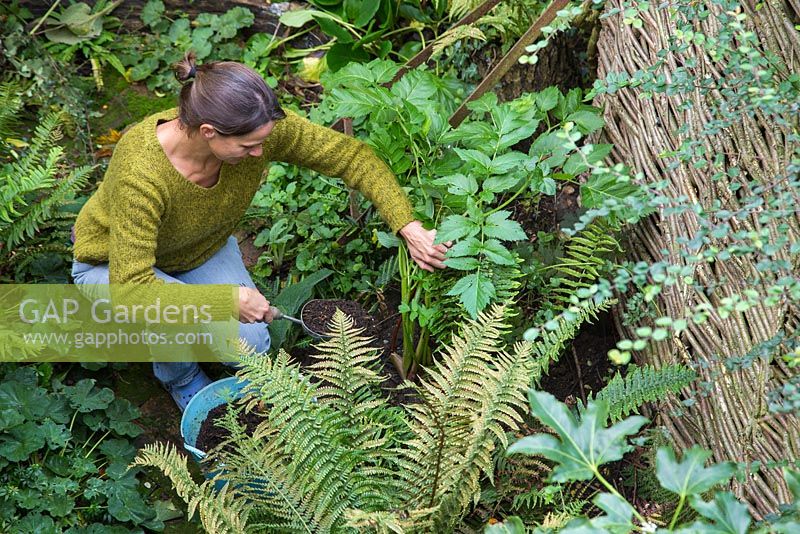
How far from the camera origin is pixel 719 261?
2.23 metres

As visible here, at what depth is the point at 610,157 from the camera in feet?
9.18

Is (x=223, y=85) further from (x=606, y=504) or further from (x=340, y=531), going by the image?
(x=606, y=504)

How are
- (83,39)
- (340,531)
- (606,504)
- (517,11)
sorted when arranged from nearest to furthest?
(606,504)
(340,531)
(517,11)
(83,39)

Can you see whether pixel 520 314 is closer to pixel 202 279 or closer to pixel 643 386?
pixel 643 386

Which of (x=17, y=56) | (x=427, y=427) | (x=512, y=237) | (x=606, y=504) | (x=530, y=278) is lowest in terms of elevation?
(x=17, y=56)

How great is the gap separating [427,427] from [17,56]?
2.83 m

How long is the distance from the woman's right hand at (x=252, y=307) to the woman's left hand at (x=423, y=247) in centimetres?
49

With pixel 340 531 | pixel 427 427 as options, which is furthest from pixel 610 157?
pixel 340 531

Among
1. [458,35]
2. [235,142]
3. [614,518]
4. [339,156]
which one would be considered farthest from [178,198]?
[614,518]

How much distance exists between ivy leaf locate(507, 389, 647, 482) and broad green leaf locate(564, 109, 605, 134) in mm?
1226

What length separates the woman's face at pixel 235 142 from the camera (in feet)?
7.69

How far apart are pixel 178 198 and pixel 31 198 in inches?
47.8

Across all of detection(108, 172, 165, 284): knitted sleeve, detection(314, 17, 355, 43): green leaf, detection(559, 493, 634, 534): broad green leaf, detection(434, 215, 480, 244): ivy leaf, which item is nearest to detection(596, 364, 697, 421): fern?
detection(434, 215, 480, 244): ivy leaf

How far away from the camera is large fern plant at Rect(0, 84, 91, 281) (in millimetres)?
3000
